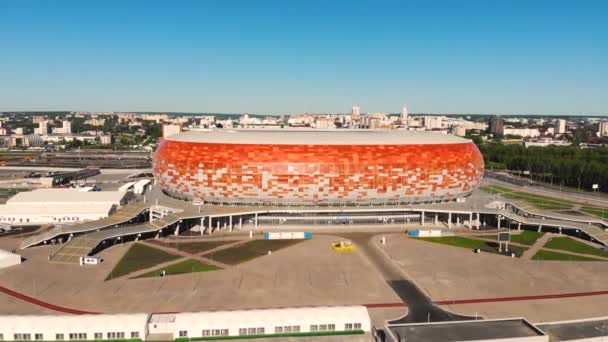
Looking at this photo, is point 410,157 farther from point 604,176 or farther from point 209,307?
point 604,176

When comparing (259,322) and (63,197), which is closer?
(259,322)

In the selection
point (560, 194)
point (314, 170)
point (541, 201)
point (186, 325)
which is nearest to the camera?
point (186, 325)

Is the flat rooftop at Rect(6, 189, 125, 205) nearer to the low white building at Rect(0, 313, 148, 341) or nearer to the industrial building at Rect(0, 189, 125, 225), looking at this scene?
the industrial building at Rect(0, 189, 125, 225)

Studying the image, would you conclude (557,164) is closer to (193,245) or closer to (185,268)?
(193,245)

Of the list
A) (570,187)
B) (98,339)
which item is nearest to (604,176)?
(570,187)

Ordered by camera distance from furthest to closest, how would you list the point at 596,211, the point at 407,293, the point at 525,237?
the point at 596,211 < the point at 525,237 < the point at 407,293

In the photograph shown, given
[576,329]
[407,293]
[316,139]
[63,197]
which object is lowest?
[407,293]

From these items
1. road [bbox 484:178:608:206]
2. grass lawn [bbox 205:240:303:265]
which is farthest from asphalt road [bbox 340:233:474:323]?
road [bbox 484:178:608:206]

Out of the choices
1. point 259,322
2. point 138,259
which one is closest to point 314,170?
point 138,259
